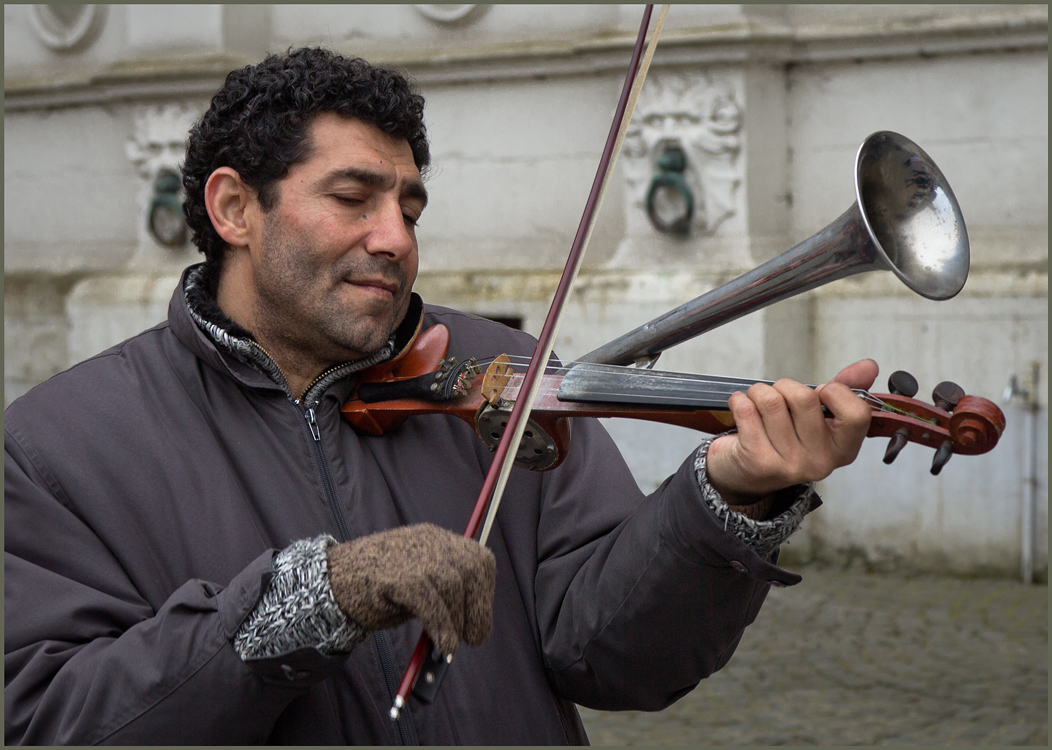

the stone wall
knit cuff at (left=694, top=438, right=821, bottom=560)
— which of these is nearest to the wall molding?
the stone wall

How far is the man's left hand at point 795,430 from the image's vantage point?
1.61 meters

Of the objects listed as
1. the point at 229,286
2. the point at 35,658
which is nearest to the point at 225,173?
the point at 229,286

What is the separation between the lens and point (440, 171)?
673 cm

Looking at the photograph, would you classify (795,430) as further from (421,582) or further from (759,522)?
(421,582)

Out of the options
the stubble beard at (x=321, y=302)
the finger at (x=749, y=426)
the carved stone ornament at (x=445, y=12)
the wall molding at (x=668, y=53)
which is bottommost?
the finger at (x=749, y=426)

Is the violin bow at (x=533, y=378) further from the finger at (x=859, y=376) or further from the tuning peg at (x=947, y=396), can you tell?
the tuning peg at (x=947, y=396)

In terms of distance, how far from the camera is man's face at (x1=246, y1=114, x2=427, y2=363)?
79.0 inches

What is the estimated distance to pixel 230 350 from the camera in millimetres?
1991

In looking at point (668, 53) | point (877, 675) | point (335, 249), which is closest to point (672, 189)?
point (668, 53)

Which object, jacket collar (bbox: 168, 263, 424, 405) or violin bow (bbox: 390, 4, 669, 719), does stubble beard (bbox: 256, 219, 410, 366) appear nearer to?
jacket collar (bbox: 168, 263, 424, 405)

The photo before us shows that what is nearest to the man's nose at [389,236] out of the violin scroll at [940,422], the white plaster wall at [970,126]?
the violin scroll at [940,422]

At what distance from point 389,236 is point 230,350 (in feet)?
1.07

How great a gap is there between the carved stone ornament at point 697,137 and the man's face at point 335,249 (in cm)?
406

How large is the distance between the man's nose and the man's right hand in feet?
2.02
